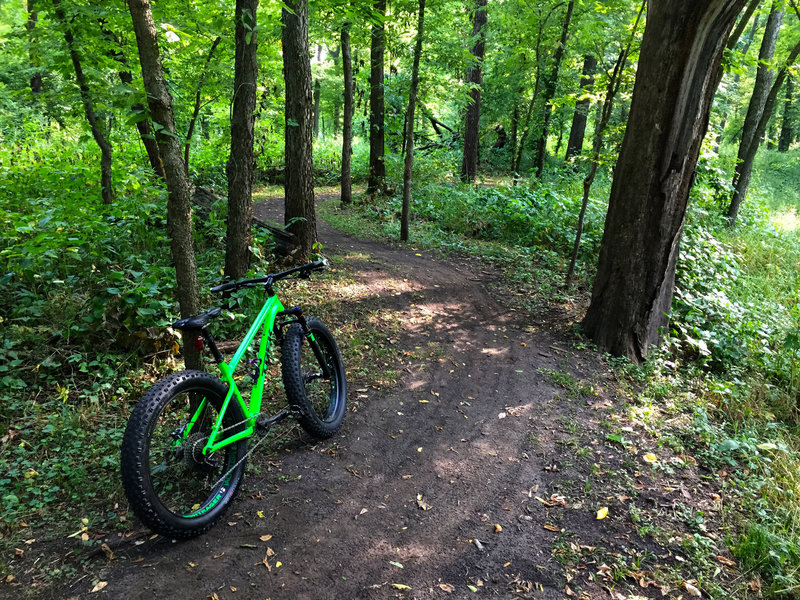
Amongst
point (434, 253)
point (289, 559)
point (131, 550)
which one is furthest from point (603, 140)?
point (131, 550)

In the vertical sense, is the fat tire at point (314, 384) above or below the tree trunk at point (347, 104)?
below

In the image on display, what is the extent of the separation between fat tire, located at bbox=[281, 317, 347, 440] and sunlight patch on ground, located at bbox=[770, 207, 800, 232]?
1506 centimetres

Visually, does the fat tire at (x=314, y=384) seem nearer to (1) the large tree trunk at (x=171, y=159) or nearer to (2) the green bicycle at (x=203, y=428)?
(2) the green bicycle at (x=203, y=428)

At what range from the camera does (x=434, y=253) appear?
998cm

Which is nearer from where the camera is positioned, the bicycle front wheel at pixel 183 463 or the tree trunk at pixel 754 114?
the bicycle front wheel at pixel 183 463

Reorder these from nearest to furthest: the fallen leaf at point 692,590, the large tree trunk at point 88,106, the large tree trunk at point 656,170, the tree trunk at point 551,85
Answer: the fallen leaf at point 692,590 < the large tree trunk at point 656,170 < the large tree trunk at point 88,106 < the tree trunk at point 551,85

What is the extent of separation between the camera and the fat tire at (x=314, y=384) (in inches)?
141

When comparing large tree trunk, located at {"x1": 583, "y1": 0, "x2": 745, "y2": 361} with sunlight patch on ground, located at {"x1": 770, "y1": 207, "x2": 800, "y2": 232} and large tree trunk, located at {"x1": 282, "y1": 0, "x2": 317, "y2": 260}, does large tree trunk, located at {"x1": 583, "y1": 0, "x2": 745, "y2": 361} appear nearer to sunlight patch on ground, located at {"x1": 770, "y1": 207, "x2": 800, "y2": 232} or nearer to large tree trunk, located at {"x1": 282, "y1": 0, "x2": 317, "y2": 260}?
large tree trunk, located at {"x1": 282, "y1": 0, "x2": 317, "y2": 260}

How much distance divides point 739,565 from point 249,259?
→ 224 inches

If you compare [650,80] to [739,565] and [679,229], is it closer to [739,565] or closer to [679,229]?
[679,229]

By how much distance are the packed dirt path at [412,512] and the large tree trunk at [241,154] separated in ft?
7.92

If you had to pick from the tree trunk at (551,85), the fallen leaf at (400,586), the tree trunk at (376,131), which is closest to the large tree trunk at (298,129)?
the fallen leaf at (400,586)

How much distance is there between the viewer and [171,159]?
3285 mm

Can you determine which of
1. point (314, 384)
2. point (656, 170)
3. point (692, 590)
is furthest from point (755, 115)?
point (314, 384)
